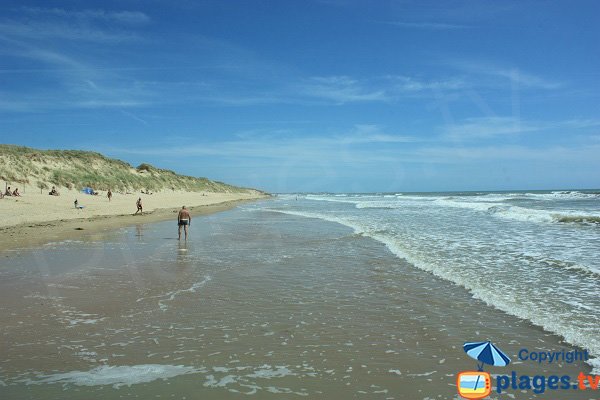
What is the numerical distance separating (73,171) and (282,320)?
49194 millimetres

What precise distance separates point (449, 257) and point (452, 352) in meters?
8.11

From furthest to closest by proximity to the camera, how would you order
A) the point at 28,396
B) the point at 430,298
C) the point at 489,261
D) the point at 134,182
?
the point at 134,182
the point at 489,261
the point at 430,298
the point at 28,396

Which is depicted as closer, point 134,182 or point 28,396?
point 28,396

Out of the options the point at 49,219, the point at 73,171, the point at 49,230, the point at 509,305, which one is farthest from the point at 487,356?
the point at 73,171

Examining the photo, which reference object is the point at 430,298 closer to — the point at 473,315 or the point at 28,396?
the point at 473,315

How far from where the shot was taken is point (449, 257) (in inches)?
528

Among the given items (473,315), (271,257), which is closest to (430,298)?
(473,315)

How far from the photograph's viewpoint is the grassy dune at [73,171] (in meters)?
40.2

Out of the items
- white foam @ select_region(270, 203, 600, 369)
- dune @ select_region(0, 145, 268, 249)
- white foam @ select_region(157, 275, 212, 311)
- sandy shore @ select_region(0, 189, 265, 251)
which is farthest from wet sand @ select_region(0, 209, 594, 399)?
dune @ select_region(0, 145, 268, 249)

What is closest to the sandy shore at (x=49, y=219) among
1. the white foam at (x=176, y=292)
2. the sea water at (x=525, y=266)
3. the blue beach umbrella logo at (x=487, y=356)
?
the white foam at (x=176, y=292)

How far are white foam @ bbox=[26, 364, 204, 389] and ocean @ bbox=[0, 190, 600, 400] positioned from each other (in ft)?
0.08

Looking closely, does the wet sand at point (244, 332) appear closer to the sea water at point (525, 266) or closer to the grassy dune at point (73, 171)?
the sea water at point (525, 266)

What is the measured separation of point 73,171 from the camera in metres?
48.7

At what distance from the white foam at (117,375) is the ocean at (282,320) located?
2 centimetres
